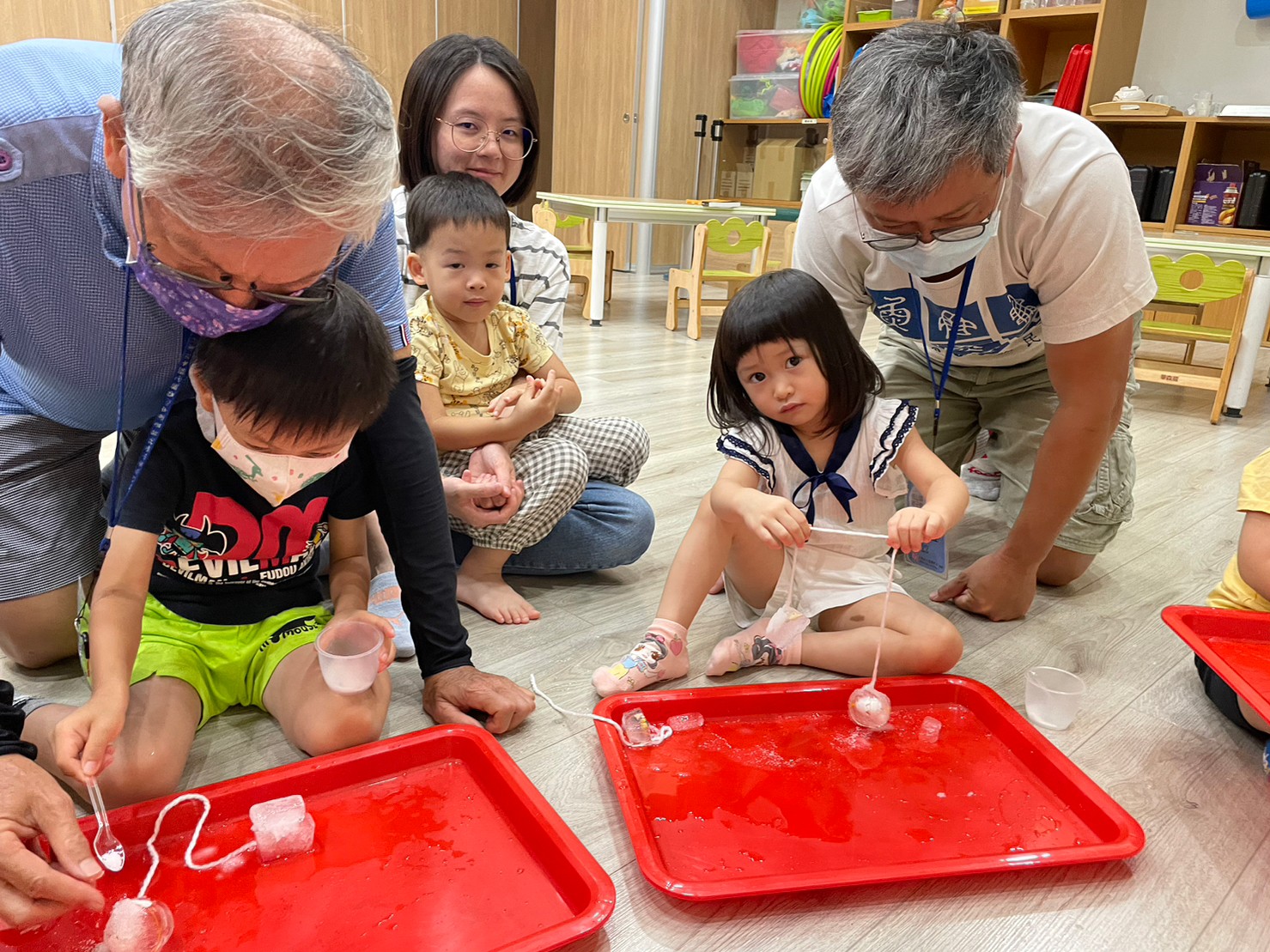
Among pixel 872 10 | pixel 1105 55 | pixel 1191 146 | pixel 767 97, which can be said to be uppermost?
pixel 872 10

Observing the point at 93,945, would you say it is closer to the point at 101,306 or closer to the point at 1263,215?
the point at 101,306

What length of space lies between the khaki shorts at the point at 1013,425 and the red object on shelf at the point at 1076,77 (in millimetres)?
3409

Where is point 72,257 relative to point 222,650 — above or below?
above

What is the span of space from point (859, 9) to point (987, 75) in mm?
4973

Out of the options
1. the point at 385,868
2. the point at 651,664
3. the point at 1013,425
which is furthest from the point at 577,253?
the point at 385,868

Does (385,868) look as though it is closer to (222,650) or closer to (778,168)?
(222,650)

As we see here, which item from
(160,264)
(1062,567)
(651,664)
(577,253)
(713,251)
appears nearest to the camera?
(160,264)

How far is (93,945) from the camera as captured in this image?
767 mm

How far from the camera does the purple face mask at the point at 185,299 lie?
0.74m

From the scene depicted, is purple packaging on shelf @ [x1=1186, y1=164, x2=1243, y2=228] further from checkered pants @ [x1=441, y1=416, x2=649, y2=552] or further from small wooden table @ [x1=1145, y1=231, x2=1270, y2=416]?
checkered pants @ [x1=441, y1=416, x2=649, y2=552]

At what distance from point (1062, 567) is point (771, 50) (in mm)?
5377

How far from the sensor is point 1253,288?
2.93 meters

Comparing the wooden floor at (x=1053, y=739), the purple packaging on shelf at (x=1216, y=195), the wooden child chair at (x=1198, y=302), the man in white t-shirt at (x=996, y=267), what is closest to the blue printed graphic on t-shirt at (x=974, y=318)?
the man in white t-shirt at (x=996, y=267)

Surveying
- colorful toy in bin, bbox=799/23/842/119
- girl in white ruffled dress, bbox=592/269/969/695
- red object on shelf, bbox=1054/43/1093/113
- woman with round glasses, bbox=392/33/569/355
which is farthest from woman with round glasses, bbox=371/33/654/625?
colorful toy in bin, bbox=799/23/842/119
